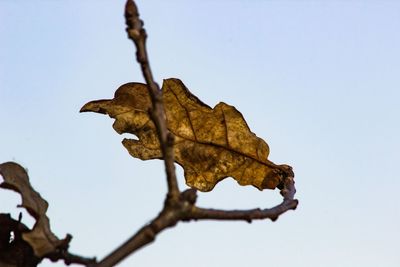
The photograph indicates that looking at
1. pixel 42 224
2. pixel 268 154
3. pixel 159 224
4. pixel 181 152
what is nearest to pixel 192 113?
pixel 181 152

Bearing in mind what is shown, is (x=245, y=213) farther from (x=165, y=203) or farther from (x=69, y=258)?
(x=69, y=258)

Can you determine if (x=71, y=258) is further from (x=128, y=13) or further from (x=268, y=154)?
(x=268, y=154)

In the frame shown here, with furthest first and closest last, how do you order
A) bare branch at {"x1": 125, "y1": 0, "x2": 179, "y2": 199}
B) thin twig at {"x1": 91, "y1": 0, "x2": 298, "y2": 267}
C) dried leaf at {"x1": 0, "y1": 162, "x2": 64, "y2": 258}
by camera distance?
dried leaf at {"x1": 0, "y1": 162, "x2": 64, "y2": 258}, bare branch at {"x1": 125, "y1": 0, "x2": 179, "y2": 199}, thin twig at {"x1": 91, "y1": 0, "x2": 298, "y2": 267}

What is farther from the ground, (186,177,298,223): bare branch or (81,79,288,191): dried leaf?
(81,79,288,191): dried leaf

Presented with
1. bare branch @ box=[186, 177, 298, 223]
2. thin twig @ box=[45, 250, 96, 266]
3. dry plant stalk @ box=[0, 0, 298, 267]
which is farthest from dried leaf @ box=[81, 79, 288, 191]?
thin twig @ box=[45, 250, 96, 266]

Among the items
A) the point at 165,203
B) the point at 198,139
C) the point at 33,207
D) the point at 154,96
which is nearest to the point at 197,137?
the point at 198,139

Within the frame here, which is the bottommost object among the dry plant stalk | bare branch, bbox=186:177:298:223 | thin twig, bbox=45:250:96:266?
thin twig, bbox=45:250:96:266

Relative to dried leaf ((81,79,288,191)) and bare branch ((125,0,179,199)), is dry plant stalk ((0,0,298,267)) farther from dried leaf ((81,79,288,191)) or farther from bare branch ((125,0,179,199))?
bare branch ((125,0,179,199))
